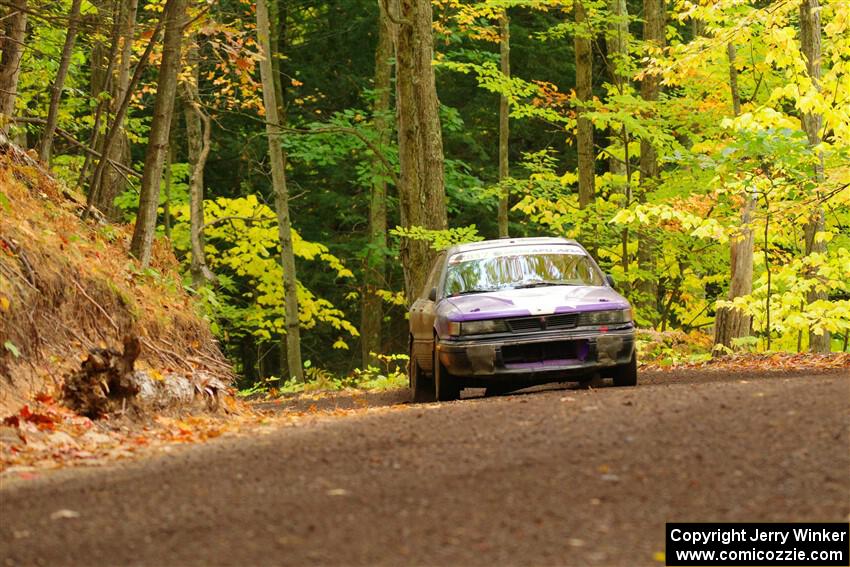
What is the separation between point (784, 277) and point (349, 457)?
12.1 metres

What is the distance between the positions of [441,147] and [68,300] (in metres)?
9.96

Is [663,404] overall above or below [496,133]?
below

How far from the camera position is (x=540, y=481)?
5.93 m

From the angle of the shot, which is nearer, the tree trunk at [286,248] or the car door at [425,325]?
the car door at [425,325]

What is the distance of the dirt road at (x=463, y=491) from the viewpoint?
16.2 ft

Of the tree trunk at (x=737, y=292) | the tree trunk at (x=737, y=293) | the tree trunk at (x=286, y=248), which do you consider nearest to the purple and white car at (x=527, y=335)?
the tree trunk at (x=737, y=292)

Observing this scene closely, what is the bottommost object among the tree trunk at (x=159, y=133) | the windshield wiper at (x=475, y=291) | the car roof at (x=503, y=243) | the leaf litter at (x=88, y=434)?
the leaf litter at (x=88, y=434)

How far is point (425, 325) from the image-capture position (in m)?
12.6

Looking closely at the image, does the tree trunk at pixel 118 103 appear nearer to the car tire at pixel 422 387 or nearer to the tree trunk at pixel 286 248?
the tree trunk at pixel 286 248

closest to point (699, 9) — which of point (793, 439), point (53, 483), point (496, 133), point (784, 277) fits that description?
point (784, 277)

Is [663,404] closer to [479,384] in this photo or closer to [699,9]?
[479,384]

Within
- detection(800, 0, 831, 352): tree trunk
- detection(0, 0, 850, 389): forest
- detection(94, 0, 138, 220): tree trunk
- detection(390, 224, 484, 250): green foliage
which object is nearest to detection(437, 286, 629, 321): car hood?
detection(0, 0, 850, 389): forest

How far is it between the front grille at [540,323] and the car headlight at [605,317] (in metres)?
0.12

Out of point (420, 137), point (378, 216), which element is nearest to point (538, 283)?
point (420, 137)
